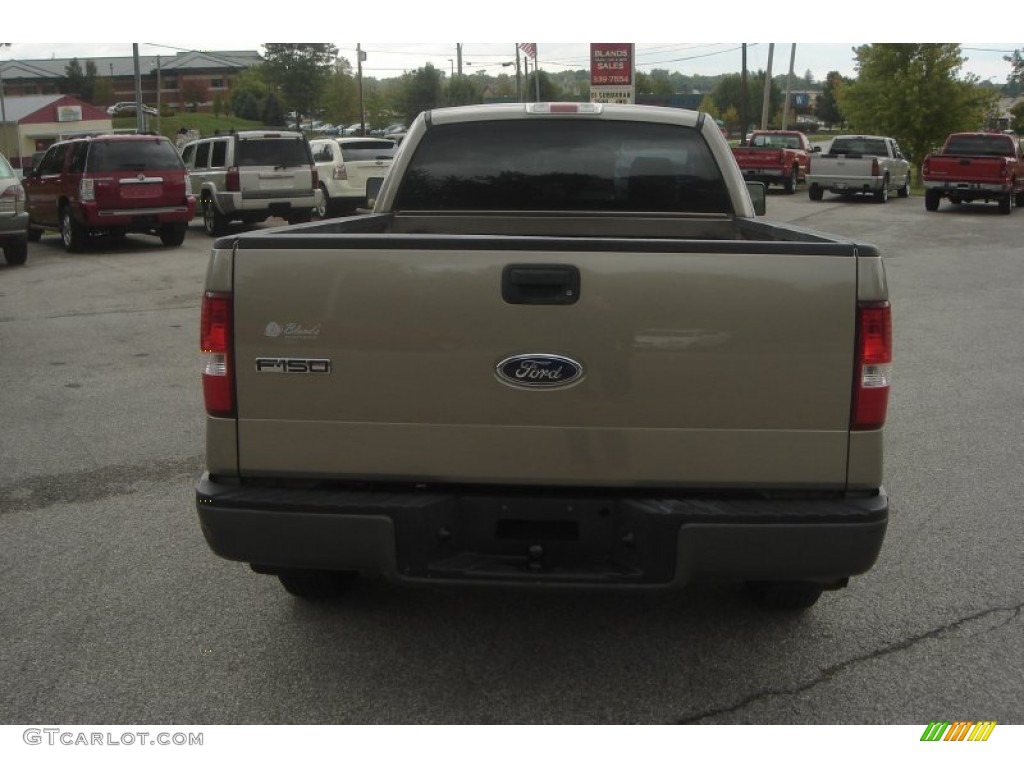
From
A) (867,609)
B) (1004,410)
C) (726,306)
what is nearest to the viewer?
(726,306)

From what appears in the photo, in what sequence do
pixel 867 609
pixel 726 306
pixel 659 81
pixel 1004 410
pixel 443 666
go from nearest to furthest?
pixel 726 306
pixel 443 666
pixel 867 609
pixel 1004 410
pixel 659 81

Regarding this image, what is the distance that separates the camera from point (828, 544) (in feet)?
11.1

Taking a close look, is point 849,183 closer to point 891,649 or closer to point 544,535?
point 891,649

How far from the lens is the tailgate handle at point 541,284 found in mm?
3314

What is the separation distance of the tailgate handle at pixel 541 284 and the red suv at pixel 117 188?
1595 cm

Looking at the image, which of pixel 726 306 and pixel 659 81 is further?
pixel 659 81

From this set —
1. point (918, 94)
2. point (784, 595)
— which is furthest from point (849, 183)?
→ point (784, 595)

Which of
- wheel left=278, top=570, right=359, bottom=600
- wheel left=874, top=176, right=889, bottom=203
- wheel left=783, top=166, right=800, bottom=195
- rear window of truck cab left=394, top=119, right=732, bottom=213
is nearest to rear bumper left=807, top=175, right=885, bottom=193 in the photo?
wheel left=874, top=176, right=889, bottom=203

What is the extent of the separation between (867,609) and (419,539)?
1999 mm

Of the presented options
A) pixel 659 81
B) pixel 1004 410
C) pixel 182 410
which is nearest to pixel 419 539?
pixel 182 410

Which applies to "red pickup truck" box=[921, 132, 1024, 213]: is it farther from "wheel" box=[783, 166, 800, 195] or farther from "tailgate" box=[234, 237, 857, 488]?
"tailgate" box=[234, 237, 857, 488]

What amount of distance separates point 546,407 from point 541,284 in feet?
1.24

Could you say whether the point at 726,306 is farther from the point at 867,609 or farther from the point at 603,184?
the point at 603,184

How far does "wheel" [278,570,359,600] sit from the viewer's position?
429cm
